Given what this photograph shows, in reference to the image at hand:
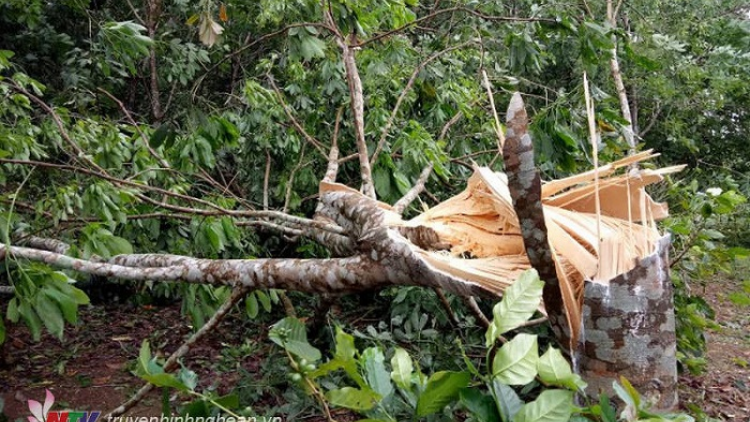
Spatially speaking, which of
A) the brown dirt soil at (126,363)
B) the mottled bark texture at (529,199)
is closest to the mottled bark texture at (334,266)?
the mottled bark texture at (529,199)

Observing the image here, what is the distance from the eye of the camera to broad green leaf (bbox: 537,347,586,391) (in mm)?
738

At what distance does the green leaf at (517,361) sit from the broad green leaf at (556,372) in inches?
0.5

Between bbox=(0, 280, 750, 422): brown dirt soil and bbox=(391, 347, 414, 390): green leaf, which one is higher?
bbox=(391, 347, 414, 390): green leaf

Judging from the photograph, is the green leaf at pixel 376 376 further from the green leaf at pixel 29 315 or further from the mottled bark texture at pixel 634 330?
the green leaf at pixel 29 315

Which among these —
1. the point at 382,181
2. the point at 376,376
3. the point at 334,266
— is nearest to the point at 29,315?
the point at 334,266

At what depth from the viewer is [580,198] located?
1.32m

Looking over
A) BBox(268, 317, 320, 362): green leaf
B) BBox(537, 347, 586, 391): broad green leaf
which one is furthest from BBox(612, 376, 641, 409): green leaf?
BBox(268, 317, 320, 362): green leaf

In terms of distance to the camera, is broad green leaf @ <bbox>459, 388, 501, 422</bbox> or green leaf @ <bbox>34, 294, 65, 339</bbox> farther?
green leaf @ <bbox>34, 294, 65, 339</bbox>

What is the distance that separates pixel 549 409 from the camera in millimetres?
721

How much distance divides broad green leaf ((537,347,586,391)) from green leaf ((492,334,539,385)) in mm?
14

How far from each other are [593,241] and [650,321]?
0.19 meters

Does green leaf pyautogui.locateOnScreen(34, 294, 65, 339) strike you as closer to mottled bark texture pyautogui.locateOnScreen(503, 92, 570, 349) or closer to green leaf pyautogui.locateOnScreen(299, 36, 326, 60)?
mottled bark texture pyautogui.locateOnScreen(503, 92, 570, 349)

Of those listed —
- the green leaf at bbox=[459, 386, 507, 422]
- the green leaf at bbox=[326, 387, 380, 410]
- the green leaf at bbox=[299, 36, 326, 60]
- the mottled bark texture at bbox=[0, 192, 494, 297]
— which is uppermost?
the green leaf at bbox=[299, 36, 326, 60]

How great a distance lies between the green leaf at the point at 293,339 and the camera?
2.76 feet
